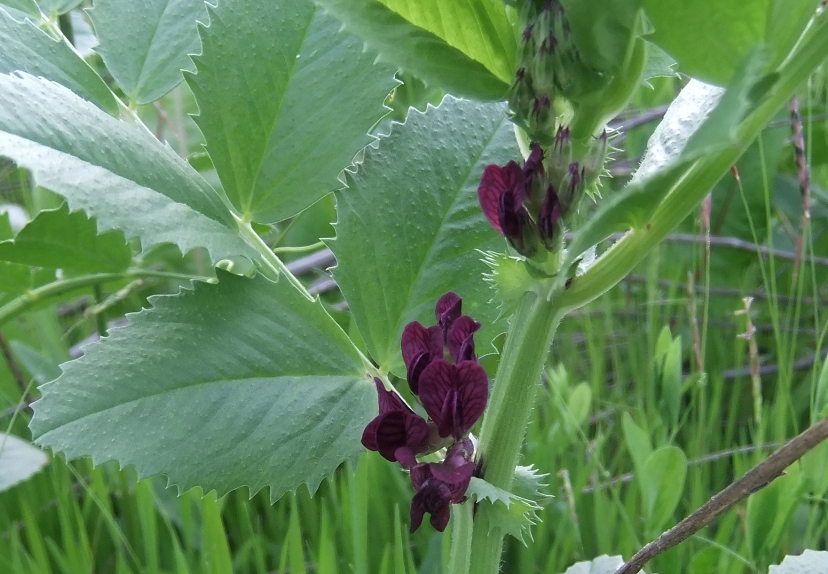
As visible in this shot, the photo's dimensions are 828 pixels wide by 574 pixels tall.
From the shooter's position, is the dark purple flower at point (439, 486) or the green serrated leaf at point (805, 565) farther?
the green serrated leaf at point (805, 565)

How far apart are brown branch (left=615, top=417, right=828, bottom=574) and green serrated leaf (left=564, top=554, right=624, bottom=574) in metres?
0.19

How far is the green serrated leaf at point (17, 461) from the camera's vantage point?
1.01m

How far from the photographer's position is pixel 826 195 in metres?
1.68

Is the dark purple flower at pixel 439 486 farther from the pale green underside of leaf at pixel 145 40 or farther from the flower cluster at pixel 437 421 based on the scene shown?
the pale green underside of leaf at pixel 145 40

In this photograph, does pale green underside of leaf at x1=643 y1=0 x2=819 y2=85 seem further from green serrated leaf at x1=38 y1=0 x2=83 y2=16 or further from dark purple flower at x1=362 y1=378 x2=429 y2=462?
green serrated leaf at x1=38 y1=0 x2=83 y2=16

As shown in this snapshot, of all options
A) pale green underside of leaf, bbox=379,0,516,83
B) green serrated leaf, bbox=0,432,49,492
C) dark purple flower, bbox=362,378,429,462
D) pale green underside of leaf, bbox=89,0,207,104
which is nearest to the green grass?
green serrated leaf, bbox=0,432,49,492

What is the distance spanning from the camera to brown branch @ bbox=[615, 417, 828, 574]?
0.43 meters

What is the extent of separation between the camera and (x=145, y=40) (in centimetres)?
82

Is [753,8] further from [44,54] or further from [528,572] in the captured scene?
[528,572]

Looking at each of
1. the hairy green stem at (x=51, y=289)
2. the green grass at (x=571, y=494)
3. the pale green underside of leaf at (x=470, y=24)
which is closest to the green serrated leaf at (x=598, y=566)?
the green grass at (x=571, y=494)

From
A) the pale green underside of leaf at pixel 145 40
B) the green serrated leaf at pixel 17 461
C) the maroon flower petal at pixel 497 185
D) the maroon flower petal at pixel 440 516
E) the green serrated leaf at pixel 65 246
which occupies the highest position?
the pale green underside of leaf at pixel 145 40

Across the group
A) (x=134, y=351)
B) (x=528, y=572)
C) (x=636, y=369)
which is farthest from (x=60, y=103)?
(x=636, y=369)

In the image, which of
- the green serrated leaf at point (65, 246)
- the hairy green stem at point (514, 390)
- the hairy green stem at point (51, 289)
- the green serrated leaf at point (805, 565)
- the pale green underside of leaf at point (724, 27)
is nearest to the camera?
the pale green underside of leaf at point (724, 27)

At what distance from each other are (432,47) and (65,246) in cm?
54
